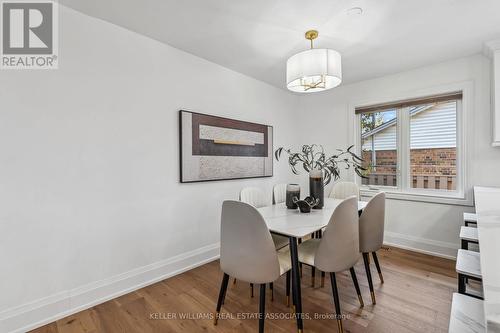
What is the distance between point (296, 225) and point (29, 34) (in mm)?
2461

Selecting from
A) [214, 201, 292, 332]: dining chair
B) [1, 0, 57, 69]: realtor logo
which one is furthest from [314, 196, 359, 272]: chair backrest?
[1, 0, 57, 69]: realtor logo

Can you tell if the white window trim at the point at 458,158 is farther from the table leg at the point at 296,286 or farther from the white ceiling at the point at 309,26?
the table leg at the point at 296,286

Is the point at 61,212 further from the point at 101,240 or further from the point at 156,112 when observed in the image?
the point at 156,112

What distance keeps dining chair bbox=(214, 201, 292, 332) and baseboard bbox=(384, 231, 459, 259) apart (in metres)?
2.38

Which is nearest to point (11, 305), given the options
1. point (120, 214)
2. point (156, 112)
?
point (120, 214)

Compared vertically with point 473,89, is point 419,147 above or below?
below

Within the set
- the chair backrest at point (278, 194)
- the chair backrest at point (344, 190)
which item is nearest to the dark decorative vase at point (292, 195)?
the chair backrest at point (278, 194)

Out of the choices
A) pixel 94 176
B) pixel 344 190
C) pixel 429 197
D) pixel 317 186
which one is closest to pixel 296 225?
pixel 317 186

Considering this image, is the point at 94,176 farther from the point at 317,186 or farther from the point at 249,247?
the point at 317,186

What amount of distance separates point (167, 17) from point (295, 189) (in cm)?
188

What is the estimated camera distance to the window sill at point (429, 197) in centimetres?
271

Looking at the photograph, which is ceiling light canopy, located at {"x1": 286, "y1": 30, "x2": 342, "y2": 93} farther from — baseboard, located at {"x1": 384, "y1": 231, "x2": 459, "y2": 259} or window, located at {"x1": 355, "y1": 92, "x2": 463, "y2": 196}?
baseboard, located at {"x1": 384, "y1": 231, "x2": 459, "y2": 259}

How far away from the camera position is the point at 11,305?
5.24 feet

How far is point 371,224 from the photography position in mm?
1925
